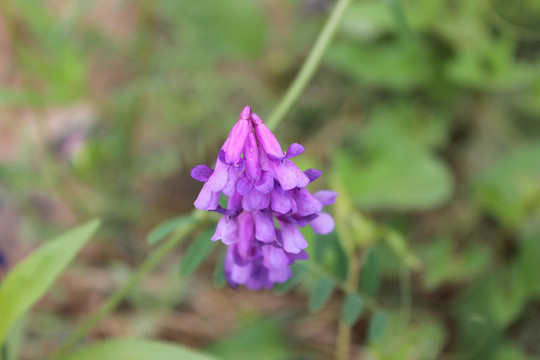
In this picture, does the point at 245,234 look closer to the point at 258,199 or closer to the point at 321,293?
the point at 258,199

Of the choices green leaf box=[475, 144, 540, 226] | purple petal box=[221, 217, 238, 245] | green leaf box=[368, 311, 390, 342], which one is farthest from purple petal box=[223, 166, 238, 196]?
green leaf box=[475, 144, 540, 226]

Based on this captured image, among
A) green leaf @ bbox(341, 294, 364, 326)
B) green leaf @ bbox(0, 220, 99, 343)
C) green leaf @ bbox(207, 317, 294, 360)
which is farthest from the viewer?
green leaf @ bbox(207, 317, 294, 360)

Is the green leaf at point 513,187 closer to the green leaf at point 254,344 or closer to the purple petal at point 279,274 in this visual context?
the green leaf at point 254,344

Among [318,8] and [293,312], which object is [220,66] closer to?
[318,8]

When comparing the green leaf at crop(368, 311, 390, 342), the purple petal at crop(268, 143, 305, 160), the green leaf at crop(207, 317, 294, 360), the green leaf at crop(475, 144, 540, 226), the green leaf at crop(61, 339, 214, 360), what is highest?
the green leaf at crop(475, 144, 540, 226)

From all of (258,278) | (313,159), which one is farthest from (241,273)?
(313,159)

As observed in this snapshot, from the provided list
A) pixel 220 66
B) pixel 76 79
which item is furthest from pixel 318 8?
pixel 76 79

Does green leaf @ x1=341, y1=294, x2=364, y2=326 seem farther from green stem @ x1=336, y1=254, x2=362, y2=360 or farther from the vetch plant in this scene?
green stem @ x1=336, y1=254, x2=362, y2=360

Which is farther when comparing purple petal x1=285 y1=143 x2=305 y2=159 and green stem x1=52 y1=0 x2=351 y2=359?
green stem x1=52 y1=0 x2=351 y2=359
